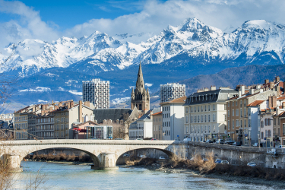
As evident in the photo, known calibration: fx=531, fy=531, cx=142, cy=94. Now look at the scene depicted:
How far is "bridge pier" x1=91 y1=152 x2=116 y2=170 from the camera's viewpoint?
3364 inches

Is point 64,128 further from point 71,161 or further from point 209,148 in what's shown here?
point 209,148

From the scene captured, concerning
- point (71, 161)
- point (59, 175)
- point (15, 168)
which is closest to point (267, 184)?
point (59, 175)

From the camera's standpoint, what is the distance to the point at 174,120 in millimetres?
115125

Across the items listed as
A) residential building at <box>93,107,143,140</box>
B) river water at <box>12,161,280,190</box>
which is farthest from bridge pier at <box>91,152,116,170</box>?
residential building at <box>93,107,143,140</box>

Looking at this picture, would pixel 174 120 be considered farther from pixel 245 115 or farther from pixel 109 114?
pixel 109 114

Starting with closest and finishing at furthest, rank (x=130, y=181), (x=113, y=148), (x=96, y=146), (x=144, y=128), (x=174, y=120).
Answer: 1. (x=130, y=181)
2. (x=96, y=146)
3. (x=113, y=148)
4. (x=174, y=120)
5. (x=144, y=128)

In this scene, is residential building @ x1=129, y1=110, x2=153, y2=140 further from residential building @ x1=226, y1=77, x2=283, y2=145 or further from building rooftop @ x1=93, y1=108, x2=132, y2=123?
residential building @ x1=226, y1=77, x2=283, y2=145

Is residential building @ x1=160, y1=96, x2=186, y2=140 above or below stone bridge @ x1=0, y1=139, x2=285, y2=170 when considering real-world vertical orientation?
above

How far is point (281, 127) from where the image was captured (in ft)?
239

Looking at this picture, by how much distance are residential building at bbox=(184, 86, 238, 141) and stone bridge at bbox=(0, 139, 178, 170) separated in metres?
12.7

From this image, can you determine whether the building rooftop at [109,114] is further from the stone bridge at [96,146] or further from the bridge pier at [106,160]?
the bridge pier at [106,160]

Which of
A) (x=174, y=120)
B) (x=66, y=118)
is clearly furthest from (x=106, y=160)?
(x=66, y=118)

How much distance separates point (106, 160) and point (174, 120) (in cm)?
3258

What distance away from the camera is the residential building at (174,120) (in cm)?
11400
